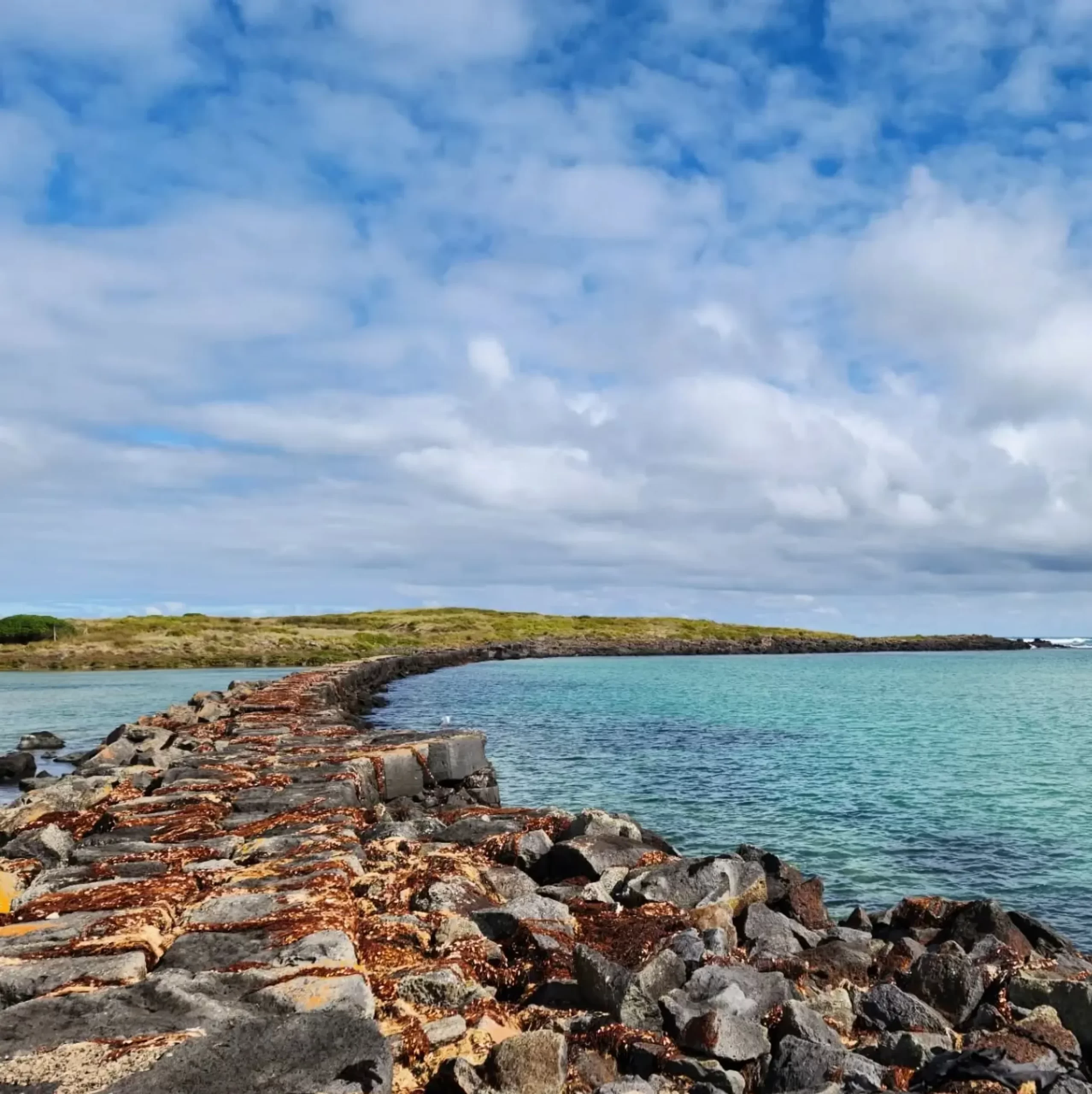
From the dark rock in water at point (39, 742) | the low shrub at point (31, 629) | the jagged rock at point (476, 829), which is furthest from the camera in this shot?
the low shrub at point (31, 629)

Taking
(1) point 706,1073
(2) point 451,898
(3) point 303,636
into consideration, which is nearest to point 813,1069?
(1) point 706,1073

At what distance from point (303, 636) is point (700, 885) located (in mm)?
81481

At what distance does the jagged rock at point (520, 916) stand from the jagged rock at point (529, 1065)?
2.46 meters

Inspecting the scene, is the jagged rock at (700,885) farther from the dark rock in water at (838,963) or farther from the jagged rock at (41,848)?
the jagged rock at (41,848)

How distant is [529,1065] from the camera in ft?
17.0

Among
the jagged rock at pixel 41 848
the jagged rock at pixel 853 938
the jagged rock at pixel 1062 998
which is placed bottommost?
the jagged rock at pixel 853 938

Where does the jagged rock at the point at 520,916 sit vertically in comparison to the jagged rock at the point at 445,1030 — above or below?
below

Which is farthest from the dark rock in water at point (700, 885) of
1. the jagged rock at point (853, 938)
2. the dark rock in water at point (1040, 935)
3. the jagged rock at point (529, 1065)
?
the jagged rock at point (529, 1065)

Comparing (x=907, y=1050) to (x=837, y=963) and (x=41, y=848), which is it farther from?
(x=41, y=848)

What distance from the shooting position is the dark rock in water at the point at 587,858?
33.4 feet

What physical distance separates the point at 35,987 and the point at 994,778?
20904 mm

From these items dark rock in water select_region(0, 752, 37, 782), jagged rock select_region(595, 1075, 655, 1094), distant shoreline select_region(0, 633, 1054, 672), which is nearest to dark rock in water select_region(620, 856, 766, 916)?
jagged rock select_region(595, 1075, 655, 1094)

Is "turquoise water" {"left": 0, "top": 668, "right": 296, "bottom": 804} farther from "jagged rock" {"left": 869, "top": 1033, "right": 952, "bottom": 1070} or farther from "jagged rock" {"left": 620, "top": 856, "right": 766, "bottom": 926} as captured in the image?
"jagged rock" {"left": 869, "top": 1033, "right": 952, "bottom": 1070}

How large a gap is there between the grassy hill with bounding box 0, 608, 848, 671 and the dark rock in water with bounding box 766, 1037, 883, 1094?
6359 centimetres
